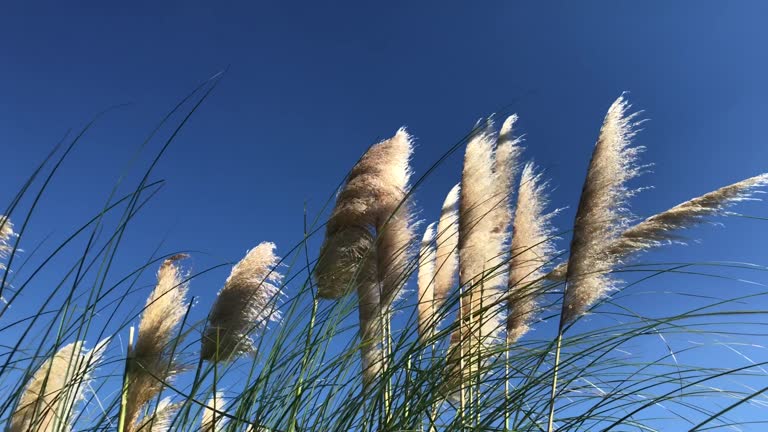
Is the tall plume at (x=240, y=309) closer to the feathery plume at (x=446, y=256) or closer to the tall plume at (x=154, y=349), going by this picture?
the tall plume at (x=154, y=349)

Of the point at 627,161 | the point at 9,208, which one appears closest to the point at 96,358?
the point at 9,208

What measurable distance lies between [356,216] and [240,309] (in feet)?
2.21

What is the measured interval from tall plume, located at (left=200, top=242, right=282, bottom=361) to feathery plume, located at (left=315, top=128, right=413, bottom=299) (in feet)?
0.88

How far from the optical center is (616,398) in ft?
8.45

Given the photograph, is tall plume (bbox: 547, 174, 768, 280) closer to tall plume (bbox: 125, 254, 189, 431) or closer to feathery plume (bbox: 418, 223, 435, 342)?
feathery plume (bbox: 418, 223, 435, 342)

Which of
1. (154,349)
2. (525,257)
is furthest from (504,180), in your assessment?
(154,349)

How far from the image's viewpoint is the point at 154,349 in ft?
7.82

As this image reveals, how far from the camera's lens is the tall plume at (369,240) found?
2782 mm

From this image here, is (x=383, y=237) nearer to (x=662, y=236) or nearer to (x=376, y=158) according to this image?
(x=376, y=158)

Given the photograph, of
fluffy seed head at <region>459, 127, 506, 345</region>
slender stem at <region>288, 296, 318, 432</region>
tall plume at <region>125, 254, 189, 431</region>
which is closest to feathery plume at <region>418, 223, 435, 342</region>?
fluffy seed head at <region>459, 127, 506, 345</region>

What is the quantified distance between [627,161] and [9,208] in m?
2.46

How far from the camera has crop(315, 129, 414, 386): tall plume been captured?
9.13 ft

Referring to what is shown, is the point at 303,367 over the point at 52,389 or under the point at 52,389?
over

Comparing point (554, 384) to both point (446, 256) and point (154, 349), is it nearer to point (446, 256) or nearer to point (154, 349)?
point (446, 256)
